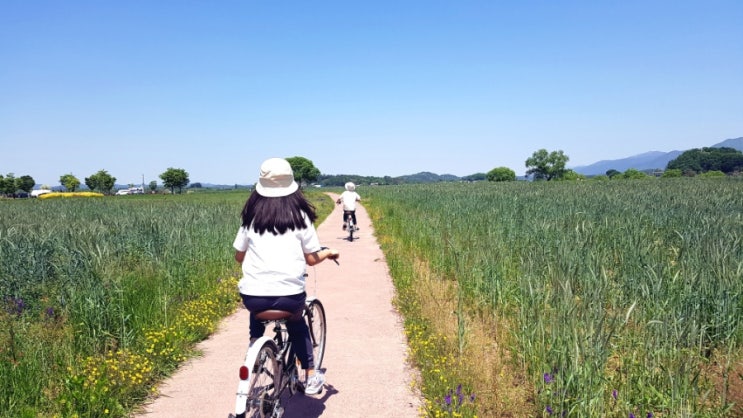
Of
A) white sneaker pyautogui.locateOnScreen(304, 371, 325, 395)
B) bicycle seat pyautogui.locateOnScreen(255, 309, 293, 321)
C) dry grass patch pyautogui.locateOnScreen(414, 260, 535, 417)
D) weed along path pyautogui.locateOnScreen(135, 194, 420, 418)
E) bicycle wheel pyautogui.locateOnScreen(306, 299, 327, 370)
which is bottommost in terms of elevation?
weed along path pyautogui.locateOnScreen(135, 194, 420, 418)

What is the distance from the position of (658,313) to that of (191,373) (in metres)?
Answer: 4.90

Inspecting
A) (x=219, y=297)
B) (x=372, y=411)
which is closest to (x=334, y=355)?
(x=372, y=411)

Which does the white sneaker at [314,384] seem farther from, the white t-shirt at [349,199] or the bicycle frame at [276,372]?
the white t-shirt at [349,199]

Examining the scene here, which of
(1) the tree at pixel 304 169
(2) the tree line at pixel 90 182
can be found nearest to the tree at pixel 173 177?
(2) the tree line at pixel 90 182

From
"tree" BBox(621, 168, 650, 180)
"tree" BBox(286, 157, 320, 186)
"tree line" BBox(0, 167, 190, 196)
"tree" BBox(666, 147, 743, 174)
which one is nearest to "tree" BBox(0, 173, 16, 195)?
"tree line" BBox(0, 167, 190, 196)

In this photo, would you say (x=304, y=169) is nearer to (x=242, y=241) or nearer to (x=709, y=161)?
(x=709, y=161)

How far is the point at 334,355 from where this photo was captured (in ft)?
16.6

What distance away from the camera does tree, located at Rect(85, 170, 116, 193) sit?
424 ft

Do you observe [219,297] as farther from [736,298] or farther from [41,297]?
[736,298]

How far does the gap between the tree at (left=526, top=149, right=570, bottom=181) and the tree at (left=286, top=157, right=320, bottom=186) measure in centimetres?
7806

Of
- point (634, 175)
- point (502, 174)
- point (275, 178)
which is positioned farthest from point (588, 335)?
point (502, 174)

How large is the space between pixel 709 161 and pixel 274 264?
195124mm

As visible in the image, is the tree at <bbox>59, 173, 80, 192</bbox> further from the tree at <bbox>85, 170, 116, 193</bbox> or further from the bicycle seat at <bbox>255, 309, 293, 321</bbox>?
the bicycle seat at <bbox>255, 309, 293, 321</bbox>

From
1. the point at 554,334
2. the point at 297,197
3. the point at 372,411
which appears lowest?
the point at 372,411
